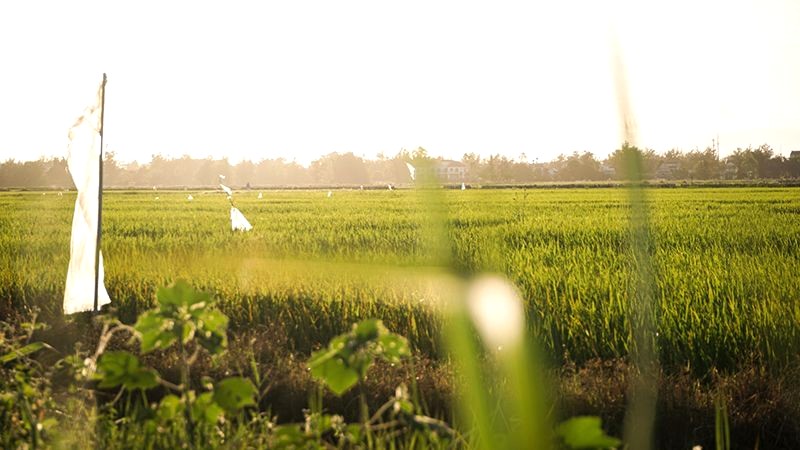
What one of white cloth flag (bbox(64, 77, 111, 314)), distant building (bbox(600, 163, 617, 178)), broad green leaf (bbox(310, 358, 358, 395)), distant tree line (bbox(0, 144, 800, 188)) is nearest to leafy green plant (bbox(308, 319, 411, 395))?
broad green leaf (bbox(310, 358, 358, 395))

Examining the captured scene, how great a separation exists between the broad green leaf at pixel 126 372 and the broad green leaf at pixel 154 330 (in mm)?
38

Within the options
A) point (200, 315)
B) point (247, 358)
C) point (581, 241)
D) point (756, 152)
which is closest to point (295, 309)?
point (247, 358)

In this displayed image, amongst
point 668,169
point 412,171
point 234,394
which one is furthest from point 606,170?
point 412,171

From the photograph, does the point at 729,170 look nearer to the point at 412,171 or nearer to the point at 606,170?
the point at 606,170

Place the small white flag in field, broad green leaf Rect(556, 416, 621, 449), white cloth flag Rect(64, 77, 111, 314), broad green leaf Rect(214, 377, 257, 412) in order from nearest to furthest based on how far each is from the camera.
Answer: the small white flag in field → broad green leaf Rect(556, 416, 621, 449) → broad green leaf Rect(214, 377, 257, 412) → white cloth flag Rect(64, 77, 111, 314)

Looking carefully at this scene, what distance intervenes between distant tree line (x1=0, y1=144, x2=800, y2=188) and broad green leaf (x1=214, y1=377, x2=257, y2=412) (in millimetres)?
42471

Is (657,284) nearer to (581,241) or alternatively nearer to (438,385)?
(438,385)

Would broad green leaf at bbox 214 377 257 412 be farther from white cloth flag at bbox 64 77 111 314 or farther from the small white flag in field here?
white cloth flag at bbox 64 77 111 314

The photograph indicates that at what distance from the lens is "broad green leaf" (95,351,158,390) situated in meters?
1.29

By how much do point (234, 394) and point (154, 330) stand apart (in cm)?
18

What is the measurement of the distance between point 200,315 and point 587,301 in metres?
3.16

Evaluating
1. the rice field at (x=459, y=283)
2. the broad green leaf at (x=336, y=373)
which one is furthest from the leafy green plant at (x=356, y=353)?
the rice field at (x=459, y=283)

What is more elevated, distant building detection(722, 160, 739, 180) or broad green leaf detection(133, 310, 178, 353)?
distant building detection(722, 160, 739, 180)

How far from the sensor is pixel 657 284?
4430 millimetres
